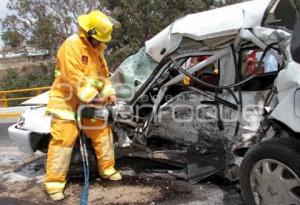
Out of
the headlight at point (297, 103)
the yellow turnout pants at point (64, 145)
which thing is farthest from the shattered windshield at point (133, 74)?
the headlight at point (297, 103)

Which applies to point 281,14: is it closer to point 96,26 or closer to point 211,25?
point 211,25

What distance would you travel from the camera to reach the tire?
3.38 metres

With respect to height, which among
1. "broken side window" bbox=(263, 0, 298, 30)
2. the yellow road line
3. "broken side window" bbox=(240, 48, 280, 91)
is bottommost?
the yellow road line

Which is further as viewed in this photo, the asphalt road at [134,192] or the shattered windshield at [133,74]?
the shattered windshield at [133,74]

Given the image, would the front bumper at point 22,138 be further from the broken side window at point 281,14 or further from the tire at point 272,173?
the broken side window at point 281,14

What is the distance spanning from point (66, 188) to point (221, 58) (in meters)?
2.18

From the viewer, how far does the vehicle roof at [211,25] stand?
419cm

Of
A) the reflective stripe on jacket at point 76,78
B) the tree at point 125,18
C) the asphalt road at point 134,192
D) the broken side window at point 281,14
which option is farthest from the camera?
the tree at point 125,18

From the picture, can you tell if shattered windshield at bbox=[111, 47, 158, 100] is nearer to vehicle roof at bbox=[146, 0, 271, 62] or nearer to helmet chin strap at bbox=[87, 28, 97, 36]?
vehicle roof at bbox=[146, 0, 271, 62]

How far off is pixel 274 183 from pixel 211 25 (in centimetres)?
157

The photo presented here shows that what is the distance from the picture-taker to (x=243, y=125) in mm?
4422

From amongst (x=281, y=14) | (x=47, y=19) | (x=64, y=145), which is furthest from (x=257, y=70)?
(x=47, y=19)

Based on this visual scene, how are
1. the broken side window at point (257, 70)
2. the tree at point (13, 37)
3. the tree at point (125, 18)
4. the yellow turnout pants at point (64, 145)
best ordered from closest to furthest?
the broken side window at point (257, 70)
the yellow turnout pants at point (64, 145)
the tree at point (125, 18)
the tree at point (13, 37)

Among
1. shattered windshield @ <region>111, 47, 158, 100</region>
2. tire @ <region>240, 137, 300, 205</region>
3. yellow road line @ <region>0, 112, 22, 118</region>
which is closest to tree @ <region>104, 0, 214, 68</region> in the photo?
yellow road line @ <region>0, 112, 22, 118</region>
